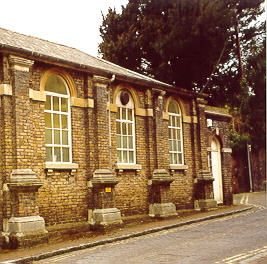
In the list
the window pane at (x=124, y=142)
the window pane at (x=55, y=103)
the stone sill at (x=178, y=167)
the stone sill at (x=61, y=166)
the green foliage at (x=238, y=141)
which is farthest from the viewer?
the green foliage at (x=238, y=141)

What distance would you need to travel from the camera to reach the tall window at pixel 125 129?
1677 cm

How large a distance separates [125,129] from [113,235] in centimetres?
445

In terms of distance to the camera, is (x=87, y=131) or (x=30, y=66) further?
(x=87, y=131)

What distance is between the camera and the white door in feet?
72.6

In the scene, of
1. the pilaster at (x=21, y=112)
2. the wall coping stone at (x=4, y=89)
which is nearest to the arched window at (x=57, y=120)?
the pilaster at (x=21, y=112)

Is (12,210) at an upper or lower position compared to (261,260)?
upper

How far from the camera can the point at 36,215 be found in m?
12.8

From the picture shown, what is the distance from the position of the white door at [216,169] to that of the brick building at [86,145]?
115cm

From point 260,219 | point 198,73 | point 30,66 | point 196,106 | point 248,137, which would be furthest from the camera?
point 248,137

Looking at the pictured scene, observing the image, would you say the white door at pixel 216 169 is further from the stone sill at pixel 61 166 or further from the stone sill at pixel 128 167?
the stone sill at pixel 61 166

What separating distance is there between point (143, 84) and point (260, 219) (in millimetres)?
6079

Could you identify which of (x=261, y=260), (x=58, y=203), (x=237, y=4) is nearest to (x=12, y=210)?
(x=58, y=203)

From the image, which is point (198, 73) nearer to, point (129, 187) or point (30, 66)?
point (129, 187)

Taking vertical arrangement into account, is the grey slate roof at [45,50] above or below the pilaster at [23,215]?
above
